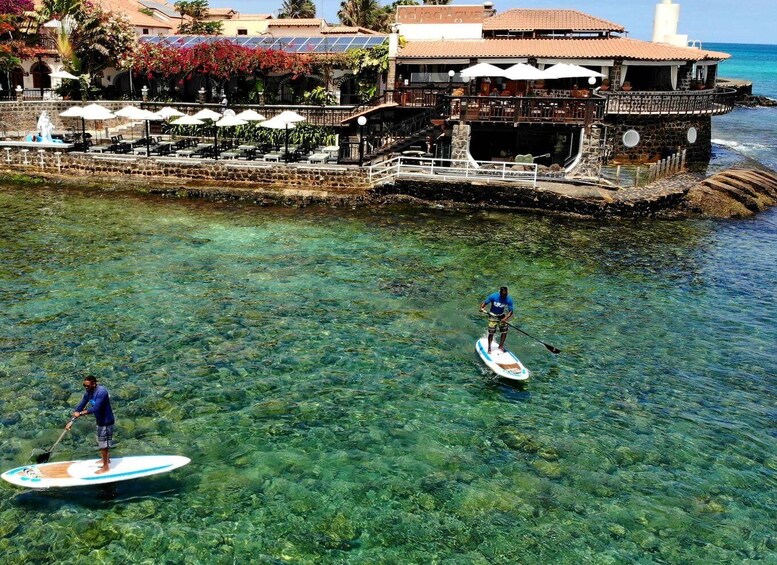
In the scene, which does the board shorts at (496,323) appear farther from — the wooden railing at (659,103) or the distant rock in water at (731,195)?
the wooden railing at (659,103)

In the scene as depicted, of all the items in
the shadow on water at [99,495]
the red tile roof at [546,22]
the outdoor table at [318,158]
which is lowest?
the shadow on water at [99,495]

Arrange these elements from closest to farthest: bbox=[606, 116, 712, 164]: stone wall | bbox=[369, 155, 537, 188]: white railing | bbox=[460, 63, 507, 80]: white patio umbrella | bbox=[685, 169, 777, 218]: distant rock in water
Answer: bbox=[685, 169, 777, 218]: distant rock in water < bbox=[369, 155, 537, 188]: white railing < bbox=[460, 63, 507, 80]: white patio umbrella < bbox=[606, 116, 712, 164]: stone wall

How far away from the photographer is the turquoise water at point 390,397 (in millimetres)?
10508

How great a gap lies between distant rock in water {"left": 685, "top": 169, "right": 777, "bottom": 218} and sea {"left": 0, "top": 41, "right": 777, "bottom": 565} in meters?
4.64

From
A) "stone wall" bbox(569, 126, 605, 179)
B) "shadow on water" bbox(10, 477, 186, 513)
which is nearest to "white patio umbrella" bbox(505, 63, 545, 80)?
"stone wall" bbox(569, 126, 605, 179)

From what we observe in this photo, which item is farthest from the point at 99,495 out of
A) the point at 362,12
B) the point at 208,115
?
the point at 362,12

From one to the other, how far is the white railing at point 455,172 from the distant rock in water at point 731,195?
746 cm

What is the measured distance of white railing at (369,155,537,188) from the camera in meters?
31.1

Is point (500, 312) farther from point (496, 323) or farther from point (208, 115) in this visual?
point (208, 115)

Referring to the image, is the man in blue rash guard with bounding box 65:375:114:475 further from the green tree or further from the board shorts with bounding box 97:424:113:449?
the green tree

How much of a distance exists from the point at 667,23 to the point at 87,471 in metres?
45.6

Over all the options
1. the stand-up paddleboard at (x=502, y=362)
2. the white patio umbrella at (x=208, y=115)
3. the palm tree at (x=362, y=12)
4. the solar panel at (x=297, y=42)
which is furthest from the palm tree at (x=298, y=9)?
the stand-up paddleboard at (x=502, y=362)

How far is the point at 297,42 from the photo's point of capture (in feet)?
147

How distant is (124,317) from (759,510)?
14977 millimetres
